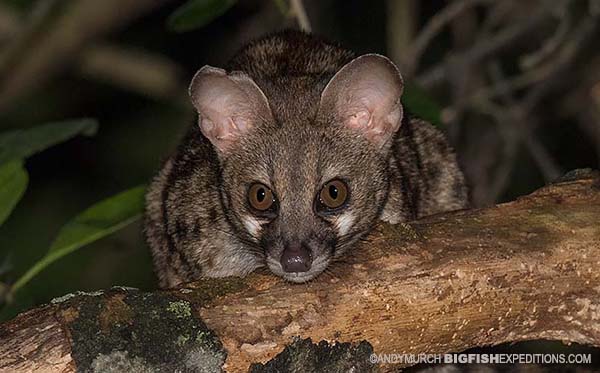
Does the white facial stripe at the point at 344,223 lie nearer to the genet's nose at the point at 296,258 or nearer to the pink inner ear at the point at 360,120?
the genet's nose at the point at 296,258

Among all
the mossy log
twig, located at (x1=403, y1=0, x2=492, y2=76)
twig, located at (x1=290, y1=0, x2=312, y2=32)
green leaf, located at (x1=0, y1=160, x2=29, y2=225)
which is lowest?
the mossy log

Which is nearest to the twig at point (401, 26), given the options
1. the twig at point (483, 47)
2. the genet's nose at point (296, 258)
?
the twig at point (483, 47)

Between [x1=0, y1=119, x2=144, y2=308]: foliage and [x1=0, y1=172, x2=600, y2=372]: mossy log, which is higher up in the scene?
[x1=0, y1=119, x2=144, y2=308]: foliage

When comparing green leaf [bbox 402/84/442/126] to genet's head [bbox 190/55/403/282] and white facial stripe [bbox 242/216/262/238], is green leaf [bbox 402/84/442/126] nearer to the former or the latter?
genet's head [bbox 190/55/403/282]

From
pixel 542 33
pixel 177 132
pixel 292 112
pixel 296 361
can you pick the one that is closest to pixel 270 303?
pixel 296 361

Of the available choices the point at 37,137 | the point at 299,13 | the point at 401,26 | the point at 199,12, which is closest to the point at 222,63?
the point at 401,26

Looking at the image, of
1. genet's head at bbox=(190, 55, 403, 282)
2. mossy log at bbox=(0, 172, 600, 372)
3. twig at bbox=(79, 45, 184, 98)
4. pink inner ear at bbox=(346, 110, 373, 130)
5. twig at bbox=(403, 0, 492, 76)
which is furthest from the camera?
twig at bbox=(79, 45, 184, 98)


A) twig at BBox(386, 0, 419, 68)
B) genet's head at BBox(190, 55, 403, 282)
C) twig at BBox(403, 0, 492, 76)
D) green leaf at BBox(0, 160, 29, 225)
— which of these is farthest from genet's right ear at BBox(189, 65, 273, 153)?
twig at BBox(386, 0, 419, 68)

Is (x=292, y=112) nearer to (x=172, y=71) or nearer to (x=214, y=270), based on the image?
(x=214, y=270)

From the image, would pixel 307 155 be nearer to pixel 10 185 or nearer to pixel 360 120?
pixel 360 120
